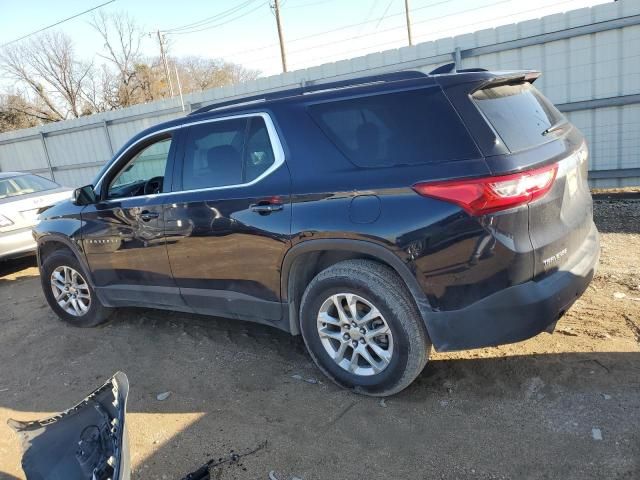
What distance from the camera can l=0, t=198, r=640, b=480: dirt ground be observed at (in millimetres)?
2646

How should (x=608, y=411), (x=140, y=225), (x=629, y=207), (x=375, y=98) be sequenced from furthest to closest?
(x=629, y=207)
(x=140, y=225)
(x=375, y=98)
(x=608, y=411)

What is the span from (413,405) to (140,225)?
8.21ft

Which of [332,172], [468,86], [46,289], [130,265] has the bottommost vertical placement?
[46,289]

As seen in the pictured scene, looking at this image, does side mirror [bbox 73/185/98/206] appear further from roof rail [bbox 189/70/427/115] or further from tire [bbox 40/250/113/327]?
roof rail [bbox 189/70/427/115]

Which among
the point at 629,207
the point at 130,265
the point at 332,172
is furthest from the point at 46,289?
the point at 629,207

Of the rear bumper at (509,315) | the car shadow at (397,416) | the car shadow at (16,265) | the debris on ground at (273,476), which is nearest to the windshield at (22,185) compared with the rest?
the car shadow at (16,265)

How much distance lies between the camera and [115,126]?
13.5 meters

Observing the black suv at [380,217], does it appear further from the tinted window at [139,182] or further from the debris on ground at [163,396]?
the debris on ground at [163,396]

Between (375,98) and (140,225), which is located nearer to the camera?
(375,98)

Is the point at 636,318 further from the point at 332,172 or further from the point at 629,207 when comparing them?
the point at 629,207

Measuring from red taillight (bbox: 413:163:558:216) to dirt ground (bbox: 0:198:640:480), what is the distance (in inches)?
48.0

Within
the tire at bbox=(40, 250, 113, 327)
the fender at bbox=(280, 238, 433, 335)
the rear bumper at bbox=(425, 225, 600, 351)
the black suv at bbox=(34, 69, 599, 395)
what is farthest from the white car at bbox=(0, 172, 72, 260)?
the rear bumper at bbox=(425, 225, 600, 351)

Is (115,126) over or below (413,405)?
over

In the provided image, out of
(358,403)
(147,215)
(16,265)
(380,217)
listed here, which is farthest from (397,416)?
(16,265)
